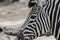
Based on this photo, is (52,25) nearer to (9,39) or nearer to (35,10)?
(35,10)

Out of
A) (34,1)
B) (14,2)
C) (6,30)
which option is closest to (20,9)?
(14,2)

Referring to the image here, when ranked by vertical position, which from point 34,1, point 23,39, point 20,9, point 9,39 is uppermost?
point 34,1

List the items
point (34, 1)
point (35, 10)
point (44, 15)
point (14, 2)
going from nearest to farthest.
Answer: point (44, 15) < point (35, 10) < point (34, 1) < point (14, 2)

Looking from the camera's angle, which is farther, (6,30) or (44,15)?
(6,30)

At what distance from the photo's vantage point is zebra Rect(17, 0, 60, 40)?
7.29ft

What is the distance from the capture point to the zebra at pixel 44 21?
222cm

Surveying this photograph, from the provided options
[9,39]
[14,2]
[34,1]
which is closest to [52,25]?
[34,1]

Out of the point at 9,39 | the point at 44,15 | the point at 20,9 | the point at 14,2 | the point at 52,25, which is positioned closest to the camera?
the point at 52,25

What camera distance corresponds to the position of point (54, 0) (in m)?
2.31

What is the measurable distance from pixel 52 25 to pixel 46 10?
0.24m

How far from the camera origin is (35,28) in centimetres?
240

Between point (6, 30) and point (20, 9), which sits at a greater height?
point (6, 30)

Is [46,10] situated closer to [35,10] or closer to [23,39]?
[35,10]

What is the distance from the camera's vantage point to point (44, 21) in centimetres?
238
